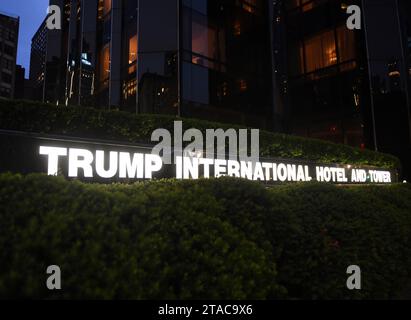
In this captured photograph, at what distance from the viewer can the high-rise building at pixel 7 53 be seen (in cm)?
8138

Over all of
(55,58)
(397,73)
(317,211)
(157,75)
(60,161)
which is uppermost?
(55,58)

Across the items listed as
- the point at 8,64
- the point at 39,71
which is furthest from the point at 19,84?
the point at 39,71

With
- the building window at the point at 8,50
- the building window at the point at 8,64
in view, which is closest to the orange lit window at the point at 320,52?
the building window at the point at 8,64

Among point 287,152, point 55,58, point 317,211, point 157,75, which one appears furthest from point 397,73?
point 55,58

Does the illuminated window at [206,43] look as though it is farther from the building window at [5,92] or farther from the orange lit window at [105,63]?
the building window at [5,92]

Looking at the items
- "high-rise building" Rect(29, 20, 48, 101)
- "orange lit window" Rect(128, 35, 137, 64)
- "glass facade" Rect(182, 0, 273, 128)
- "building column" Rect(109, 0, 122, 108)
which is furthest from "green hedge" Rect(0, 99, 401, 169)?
"high-rise building" Rect(29, 20, 48, 101)

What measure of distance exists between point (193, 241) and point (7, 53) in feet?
331

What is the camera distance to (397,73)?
16703mm

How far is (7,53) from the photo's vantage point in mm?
83625

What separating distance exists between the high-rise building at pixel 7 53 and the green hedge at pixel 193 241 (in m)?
92.8

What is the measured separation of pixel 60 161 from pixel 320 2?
1956 cm

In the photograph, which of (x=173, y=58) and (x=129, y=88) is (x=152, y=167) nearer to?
(x=173, y=58)

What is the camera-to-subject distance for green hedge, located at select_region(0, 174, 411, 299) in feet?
6.95
